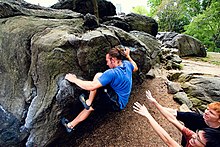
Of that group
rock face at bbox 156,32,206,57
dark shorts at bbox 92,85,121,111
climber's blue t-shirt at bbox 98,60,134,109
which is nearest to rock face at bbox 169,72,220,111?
climber's blue t-shirt at bbox 98,60,134,109

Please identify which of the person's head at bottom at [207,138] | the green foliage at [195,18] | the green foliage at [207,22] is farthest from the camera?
the green foliage at [195,18]

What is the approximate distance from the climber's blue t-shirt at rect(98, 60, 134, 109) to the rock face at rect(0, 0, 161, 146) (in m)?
0.75

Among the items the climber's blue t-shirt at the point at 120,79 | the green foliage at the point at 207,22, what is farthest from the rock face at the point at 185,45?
the climber's blue t-shirt at the point at 120,79

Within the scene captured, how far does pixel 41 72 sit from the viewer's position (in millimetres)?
4082

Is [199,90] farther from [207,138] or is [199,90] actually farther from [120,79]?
[207,138]

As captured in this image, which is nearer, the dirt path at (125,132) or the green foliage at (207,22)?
the dirt path at (125,132)

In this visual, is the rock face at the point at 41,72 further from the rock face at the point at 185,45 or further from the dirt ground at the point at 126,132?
the rock face at the point at 185,45

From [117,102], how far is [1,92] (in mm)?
2997

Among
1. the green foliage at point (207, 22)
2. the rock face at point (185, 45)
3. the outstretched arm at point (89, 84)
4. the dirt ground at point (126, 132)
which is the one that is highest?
the outstretched arm at point (89, 84)

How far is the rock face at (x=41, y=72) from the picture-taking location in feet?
13.1

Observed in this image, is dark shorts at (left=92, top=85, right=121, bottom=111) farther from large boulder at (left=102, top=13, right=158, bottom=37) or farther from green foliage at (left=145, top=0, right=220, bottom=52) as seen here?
green foliage at (left=145, top=0, right=220, bottom=52)

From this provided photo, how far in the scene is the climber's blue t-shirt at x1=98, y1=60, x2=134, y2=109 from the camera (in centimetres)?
→ 363

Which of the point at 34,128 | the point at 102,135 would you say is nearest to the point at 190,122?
the point at 102,135

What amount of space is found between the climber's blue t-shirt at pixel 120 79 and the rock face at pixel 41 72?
0.75 meters
